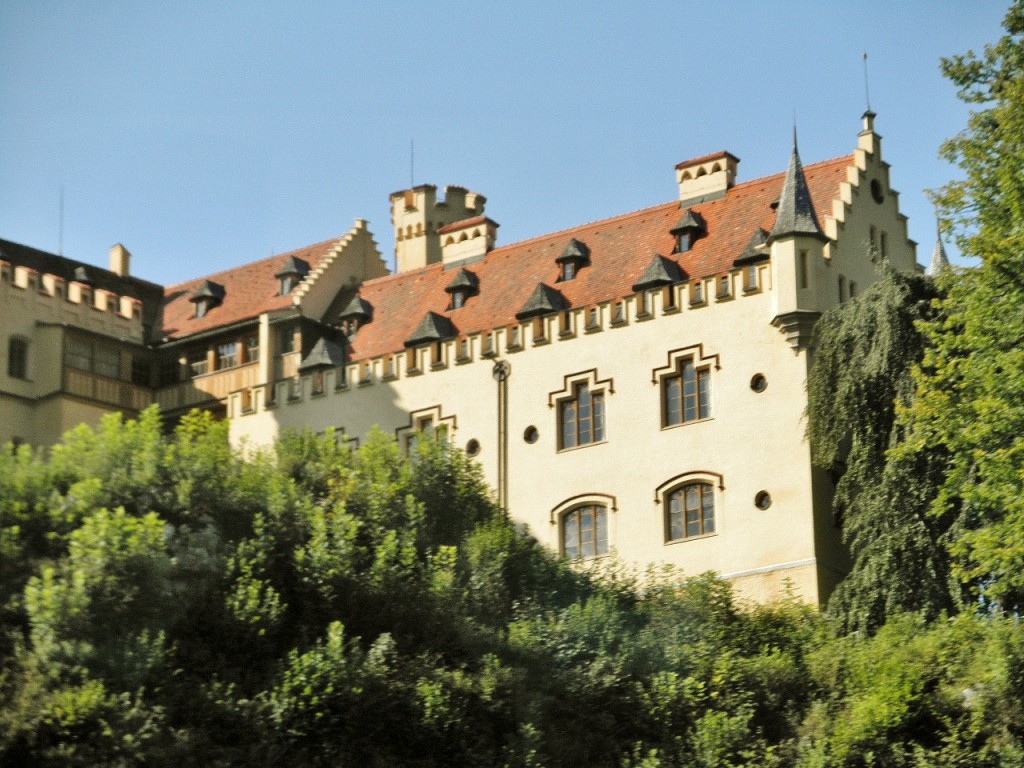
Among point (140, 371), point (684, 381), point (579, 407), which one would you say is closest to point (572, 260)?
point (579, 407)

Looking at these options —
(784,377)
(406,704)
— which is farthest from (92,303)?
(406,704)

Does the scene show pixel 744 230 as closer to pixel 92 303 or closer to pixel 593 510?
pixel 593 510

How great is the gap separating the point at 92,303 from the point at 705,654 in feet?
86.2

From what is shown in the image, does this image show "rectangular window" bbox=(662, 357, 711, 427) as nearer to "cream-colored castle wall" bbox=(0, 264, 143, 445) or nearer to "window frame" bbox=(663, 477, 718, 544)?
"window frame" bbox=(663, 477, 718, 544)

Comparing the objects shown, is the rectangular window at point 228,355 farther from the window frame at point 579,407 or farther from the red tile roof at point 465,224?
the window frame at point 579,407

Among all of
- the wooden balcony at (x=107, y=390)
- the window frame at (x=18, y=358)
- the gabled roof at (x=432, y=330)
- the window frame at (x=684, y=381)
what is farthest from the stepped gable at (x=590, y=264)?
the window frame at (x=18, y=358)

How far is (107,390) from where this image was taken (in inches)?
2405

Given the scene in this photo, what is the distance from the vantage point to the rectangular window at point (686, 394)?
51188 millimetres

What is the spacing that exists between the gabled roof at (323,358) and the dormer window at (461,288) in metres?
3.50

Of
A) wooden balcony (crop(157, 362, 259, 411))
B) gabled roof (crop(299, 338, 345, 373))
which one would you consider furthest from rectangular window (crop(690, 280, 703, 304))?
wooden balcony (crop(157, 362, 259, 411))

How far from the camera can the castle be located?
164ft

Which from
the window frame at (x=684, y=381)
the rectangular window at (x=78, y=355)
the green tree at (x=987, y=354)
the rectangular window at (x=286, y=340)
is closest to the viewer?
the green tree at (x=987, y=354)

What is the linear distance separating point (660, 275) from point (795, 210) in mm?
4323

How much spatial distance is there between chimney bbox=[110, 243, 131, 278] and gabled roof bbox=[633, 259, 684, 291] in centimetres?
2289
